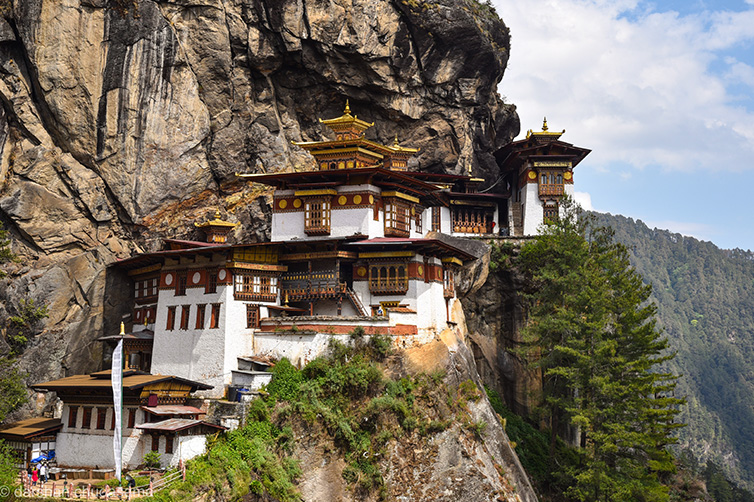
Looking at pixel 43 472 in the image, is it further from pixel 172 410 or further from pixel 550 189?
pixel 550 189

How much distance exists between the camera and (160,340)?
40438 mm

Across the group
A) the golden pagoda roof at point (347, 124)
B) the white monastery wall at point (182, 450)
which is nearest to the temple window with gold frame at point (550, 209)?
the golden pagoda roof at point (347, 124)

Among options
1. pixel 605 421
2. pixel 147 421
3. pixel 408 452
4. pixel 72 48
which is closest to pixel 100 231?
pixel 72 48

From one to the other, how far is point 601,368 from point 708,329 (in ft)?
461

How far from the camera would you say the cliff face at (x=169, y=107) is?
42812 millimetres

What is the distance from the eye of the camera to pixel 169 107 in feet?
154

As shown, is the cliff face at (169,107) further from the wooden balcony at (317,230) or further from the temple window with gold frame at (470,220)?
the wooden balcony at (317,230)

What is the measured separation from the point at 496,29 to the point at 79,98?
109 ft

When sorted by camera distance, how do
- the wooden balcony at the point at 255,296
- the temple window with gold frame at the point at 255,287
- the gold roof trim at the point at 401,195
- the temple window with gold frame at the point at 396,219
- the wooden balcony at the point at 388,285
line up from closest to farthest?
the wooden balcony at the point at 255,296, the temple window with gold frame at the point at 255,287, the wooden balcony at the point at 388,285, the temple window with gold frame at the point at 396,219, the gold roof trim at the point at 401,195

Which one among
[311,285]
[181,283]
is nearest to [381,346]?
[311,285]

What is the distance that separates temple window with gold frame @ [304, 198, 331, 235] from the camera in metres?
44.6

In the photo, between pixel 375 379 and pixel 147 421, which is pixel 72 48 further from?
pixel 375 379

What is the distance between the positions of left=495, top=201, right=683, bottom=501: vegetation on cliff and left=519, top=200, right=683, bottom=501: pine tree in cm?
6

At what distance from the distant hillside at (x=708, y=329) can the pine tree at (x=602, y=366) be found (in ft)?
301
